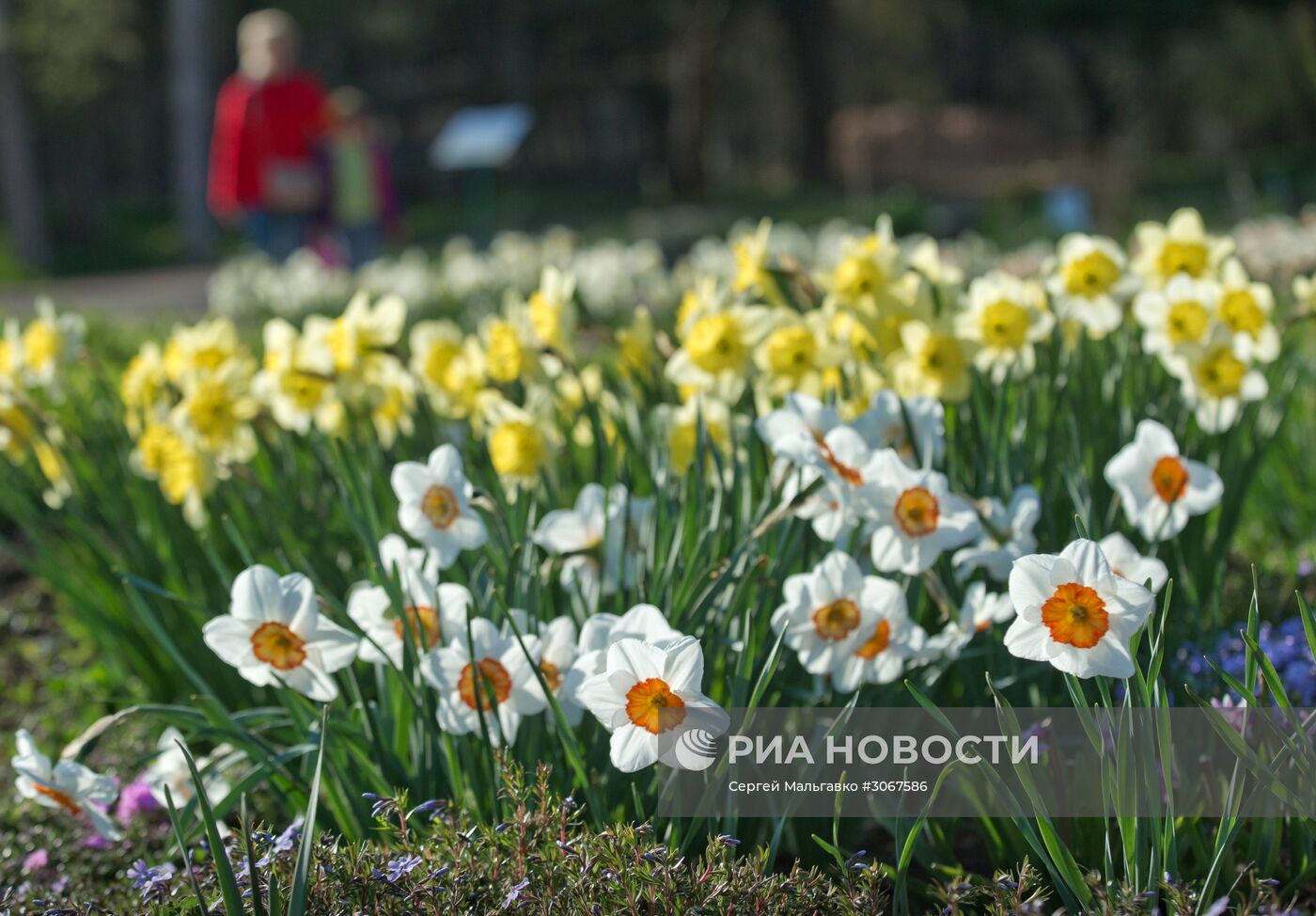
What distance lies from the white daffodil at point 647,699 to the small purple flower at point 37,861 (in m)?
0.94

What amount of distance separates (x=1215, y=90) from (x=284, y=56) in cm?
3007

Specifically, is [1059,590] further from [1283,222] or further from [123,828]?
[1283,222]

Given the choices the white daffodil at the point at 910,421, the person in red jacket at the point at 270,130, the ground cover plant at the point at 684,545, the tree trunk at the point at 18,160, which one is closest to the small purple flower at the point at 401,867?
the ground cover plant at the point at 684,545

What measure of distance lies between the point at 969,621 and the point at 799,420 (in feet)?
1.16

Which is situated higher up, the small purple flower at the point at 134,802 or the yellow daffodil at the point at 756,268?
the yellow daffodil at the point at 756,268

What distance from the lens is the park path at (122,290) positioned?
12562 millimetres

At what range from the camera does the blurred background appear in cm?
1609

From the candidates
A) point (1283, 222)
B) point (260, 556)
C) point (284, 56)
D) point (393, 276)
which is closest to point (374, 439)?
point (260, 556)

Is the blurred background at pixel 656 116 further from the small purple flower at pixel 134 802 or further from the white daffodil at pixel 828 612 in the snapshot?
the small purple flower at pixel 134 802

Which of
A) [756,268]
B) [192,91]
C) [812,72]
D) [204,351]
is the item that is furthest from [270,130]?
[812,72]

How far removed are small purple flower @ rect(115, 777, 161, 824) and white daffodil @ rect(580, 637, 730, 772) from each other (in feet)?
3.15

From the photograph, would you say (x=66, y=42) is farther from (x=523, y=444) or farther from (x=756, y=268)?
(x=523, y=444)

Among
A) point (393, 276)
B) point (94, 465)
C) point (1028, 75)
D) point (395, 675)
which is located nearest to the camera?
point (395, 675)

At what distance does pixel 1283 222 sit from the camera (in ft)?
25.0
